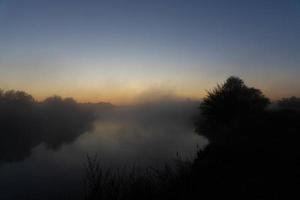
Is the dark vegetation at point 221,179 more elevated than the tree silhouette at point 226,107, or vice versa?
the tree silhouette at point 226,107

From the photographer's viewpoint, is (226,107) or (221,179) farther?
(226,107)

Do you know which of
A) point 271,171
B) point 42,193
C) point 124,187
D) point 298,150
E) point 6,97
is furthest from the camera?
point 6,97

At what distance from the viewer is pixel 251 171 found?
530 inches

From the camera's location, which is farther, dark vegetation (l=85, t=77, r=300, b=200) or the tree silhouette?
the tree silhouette

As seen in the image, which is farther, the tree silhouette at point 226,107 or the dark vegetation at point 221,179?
the tree silhouette at point 226,107

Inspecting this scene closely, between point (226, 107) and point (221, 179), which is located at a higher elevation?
point (226, 107)

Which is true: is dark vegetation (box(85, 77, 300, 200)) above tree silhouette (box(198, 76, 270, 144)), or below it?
below

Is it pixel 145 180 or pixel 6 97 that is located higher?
pixel 6 97

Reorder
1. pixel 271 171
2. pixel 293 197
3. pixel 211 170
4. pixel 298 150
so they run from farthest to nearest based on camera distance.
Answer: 1. pixel 298 150
2. pixel 211 170
3. pixel 271 171
4. pixel 293 197

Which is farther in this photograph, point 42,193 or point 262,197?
point 42,193

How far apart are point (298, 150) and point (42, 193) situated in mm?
20765

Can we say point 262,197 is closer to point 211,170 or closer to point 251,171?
point 251,171

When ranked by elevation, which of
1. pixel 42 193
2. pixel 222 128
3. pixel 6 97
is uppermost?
pixel 6 97

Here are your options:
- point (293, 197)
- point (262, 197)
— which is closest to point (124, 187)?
point (262, 197)
